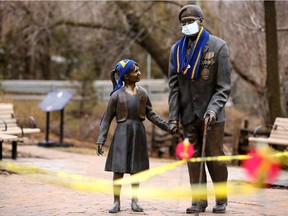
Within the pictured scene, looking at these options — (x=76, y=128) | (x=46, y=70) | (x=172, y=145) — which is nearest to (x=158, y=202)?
(x=172, y=145)

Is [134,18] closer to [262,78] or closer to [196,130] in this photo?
[262,78]

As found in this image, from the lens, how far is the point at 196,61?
788cm

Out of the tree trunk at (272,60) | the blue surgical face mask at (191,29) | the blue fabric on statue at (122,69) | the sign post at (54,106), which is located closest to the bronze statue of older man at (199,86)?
the blue surgical face mask at (191,29)

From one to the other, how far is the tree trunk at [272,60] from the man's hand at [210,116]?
8.64 metres

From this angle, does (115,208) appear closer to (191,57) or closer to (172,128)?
(172,128)

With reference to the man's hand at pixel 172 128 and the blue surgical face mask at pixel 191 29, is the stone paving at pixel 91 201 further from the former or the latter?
the blue surgical face mask at pixel 191 29

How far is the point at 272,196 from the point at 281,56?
382 inches

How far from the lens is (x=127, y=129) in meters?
8.05

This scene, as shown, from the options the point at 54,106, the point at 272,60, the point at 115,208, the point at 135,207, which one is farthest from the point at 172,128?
the point at 54,106

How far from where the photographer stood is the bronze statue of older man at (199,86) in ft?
25.9

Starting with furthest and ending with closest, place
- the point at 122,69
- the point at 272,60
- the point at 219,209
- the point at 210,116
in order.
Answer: the point at 272,60
the point at 122,69
the point at 219,209
the point at 210,116

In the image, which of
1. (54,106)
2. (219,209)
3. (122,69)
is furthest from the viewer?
(54,106)

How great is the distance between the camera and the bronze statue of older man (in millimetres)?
7891

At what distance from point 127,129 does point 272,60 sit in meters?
8.66
